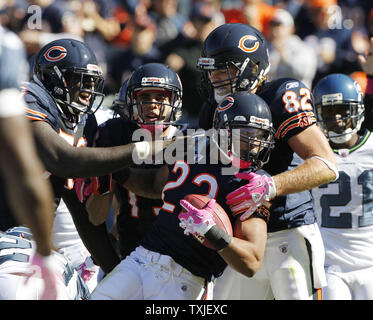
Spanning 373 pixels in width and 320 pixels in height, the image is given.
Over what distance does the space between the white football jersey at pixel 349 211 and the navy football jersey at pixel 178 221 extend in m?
1.33

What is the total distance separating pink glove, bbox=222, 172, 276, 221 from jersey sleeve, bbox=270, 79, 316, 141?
41 centimetres

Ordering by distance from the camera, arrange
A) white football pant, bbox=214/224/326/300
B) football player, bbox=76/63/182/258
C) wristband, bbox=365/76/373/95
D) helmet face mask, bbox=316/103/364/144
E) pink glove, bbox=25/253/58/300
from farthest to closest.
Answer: wristband, bbox=365/76/373/95, helmet face mask, bbox=316/103/364/144, football player, bbox=76/63/182/258, white football pant, bbox=214/224/326/300, pink glove, bbox=25/253/58/300

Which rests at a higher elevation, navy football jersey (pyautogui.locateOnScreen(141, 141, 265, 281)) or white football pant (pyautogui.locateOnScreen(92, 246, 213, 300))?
navy football jersey (pyautogui.locateOnScreen(141, 141, 265, 281))

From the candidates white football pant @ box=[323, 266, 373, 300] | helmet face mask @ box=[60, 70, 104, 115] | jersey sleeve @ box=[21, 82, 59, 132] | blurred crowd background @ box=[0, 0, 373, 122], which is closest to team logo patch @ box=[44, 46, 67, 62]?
helmet face mask @ box=[60, 70, 104, 115]

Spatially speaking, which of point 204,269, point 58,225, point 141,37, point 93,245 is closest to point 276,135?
point 204,269

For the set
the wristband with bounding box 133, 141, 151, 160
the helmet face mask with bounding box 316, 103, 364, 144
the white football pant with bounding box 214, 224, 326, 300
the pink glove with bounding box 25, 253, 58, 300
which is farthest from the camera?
the helmet face mask with bounding box 316, 103, 364, 144

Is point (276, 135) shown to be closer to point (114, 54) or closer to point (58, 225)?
point (58, 225)

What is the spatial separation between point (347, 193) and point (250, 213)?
1505mm

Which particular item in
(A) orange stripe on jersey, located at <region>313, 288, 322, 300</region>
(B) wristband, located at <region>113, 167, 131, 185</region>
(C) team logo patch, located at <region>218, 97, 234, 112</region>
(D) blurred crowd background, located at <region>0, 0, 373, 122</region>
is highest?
(D) blurred crowd background, located at <region>0, 0, 373, 122</region>

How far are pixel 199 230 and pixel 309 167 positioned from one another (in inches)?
32.9

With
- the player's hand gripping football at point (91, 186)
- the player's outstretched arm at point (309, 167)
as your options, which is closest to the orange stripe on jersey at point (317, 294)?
the player's outstretched arm at point (309, 167)

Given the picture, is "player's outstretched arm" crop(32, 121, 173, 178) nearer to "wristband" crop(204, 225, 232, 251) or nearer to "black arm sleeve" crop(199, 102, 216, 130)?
"wristband" crop(204, 225, 232, 251)

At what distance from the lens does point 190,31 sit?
28.7ft

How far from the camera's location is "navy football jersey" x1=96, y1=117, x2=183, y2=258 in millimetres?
4816
